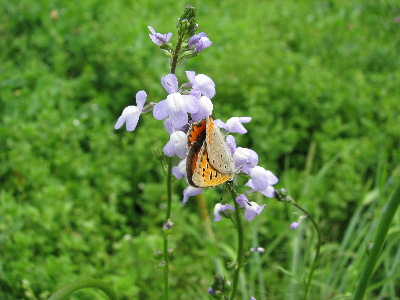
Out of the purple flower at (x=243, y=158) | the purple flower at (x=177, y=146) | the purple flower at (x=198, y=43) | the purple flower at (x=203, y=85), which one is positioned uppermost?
the purple flower at (x=198, y=43)

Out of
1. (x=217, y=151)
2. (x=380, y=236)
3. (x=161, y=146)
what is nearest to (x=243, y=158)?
(x=217, y=151)

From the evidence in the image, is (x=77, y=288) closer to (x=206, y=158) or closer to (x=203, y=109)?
(x=206, y=158)

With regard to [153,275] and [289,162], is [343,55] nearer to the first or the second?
[289,162]

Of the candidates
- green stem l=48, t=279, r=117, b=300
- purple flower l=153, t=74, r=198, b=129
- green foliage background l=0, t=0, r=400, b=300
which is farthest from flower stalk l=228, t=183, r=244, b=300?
green foliage background l=0, t=0, r=400, b=300

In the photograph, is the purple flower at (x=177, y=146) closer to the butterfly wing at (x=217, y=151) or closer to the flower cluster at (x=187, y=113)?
the flower cluster at (x=187, y=113)

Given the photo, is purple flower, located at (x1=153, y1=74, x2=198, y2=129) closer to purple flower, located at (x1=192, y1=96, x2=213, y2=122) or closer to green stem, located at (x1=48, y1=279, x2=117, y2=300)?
purple flower, located at (x1=192, y1=96, x2=213, y2=122)

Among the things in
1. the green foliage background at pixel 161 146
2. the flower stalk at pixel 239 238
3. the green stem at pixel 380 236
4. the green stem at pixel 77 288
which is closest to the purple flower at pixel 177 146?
the flower stalk at pixel 239 238
